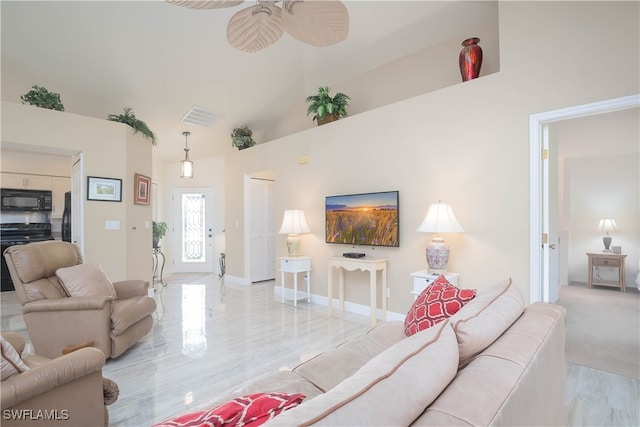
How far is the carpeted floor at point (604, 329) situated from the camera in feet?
8.68

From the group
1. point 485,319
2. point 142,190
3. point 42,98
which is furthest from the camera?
point 142,190

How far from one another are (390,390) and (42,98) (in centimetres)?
517

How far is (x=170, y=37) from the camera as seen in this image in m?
3.90

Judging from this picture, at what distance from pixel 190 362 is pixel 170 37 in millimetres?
3673

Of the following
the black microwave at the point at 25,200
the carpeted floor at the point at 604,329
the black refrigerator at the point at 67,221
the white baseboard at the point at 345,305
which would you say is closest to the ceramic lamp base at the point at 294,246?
the white baseboard at the point at 345,305

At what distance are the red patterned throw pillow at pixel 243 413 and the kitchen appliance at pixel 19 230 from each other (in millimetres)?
6992

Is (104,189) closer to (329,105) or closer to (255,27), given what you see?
(329,105)

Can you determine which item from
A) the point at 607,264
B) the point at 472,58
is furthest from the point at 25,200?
the point at 607,264

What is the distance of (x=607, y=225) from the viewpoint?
210 inches

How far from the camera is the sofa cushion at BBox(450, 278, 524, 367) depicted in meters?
1.09

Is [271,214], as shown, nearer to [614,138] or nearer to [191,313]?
[191,313]

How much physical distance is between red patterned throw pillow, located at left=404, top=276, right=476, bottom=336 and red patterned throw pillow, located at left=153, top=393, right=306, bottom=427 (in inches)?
40.7

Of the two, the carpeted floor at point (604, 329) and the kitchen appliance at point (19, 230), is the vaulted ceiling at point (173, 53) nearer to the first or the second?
the kitchen appliance at point (19, 230)

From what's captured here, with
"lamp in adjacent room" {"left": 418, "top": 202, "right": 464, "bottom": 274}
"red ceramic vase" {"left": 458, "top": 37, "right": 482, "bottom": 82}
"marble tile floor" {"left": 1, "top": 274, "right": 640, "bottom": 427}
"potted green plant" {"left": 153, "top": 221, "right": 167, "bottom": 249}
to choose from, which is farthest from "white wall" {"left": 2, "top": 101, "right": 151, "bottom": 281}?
"red ceramic vase" {"left": 458, "top": 37, "right": 482, "bottom": 82}
